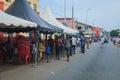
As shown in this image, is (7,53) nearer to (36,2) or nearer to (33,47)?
(33,47)

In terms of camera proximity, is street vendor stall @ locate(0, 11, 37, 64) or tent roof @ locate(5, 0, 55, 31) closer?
street vendor stall @ locate(0, 11, 37, 64)

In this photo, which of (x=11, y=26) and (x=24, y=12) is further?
(x=24, y=12)

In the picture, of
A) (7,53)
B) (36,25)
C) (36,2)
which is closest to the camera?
(36,25)

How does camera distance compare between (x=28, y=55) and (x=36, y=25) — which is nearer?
(x=36, y=25)

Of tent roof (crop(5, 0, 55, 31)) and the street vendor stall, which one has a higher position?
tent roof (crop(5, 0, 55, 31))

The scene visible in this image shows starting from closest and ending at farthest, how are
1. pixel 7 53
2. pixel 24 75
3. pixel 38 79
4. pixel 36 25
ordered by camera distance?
pixel 38 79 < pixel 24 75 < pixel 36 25 < pixel 7 53

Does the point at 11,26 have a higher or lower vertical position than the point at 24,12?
lower

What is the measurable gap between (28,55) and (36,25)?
108 inches

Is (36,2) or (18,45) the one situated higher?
(36,2)

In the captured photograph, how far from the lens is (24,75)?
17.5 meters

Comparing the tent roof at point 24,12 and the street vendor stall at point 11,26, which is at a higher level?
the tent roof at point 24,12

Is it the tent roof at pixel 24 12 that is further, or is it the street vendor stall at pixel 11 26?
the tent roof at pixel 24 12

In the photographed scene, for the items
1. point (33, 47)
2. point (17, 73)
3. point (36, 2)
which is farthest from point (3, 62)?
point (36, 2)

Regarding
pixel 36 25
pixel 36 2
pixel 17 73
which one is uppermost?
pixel 36 2
